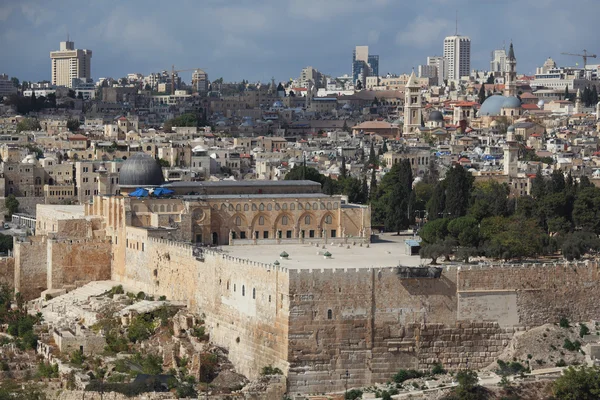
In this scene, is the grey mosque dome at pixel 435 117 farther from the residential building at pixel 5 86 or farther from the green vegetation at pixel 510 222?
the green vegetation at pixel 510 222

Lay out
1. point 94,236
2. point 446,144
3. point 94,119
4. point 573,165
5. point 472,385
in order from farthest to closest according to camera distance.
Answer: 1. point 94,119
2. point 446,144
3. point 573,165
4. point 94,236
5. point 472,385

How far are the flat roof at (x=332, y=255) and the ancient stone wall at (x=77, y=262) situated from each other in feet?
14.2

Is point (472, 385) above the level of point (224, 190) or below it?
below

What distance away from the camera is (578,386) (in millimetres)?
41156

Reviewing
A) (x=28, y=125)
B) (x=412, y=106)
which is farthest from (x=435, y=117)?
(x=28, y=125)

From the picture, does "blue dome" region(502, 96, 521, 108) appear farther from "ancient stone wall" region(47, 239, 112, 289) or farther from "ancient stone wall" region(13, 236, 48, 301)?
"ancient stone wall" region(13, 236, 48, 301)

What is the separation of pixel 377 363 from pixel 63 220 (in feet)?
52.8

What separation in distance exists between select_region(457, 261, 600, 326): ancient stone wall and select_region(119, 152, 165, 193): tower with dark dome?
1739cm

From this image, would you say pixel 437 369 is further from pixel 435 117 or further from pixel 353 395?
pixel 435 117

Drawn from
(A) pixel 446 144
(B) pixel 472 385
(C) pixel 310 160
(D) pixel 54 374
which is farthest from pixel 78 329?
(A) pixel 446 144

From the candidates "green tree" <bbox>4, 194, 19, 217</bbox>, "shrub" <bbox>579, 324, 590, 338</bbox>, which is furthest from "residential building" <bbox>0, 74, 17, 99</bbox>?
"shrub" <bbox>579, 324, 590, 338</bbox>

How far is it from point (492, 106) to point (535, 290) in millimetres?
113622

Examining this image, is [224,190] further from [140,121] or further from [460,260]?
[140,121]

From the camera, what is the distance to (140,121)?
142 metres
